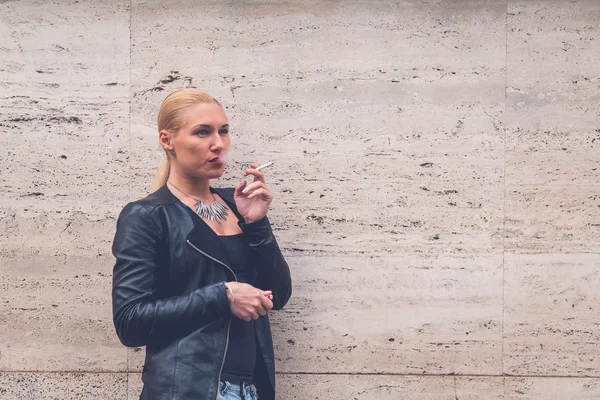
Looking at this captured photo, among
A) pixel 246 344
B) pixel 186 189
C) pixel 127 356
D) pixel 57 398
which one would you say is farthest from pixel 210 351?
pixel 57 398

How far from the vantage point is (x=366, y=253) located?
4.39m

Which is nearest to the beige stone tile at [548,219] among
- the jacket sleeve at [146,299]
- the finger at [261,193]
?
the finger at [261,193]

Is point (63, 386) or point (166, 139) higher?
point (166, 139)

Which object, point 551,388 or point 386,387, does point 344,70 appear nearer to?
point 386,387

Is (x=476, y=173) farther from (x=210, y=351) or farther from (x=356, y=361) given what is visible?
(x=210, y=351)

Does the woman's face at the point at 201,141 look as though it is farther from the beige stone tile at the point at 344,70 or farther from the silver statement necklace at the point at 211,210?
the beige stone tile at the point at 344,70

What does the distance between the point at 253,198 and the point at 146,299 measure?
0.69 m

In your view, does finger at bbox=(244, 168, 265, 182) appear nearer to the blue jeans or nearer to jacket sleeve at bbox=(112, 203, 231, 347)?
jacket sleeve at bbox=(112, 203, 231, 347)

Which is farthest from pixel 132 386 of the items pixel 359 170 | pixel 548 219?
pixel 548 219

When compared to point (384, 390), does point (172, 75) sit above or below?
above

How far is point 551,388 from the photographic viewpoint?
440 cm

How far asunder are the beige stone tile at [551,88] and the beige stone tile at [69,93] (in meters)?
2.26

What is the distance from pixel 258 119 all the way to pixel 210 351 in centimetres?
155

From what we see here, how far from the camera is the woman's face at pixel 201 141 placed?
353 cm
